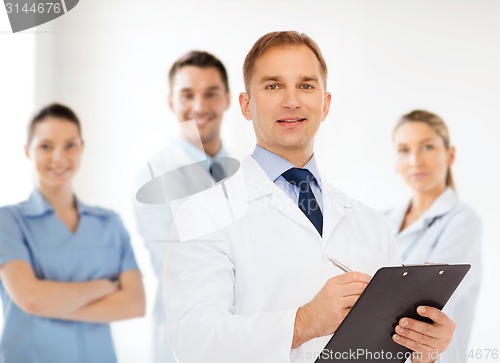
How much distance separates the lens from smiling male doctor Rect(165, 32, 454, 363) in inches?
39.1

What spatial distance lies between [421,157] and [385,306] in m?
1.04

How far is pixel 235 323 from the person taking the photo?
1.00m

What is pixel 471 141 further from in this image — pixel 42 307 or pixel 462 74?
pixel 42 307

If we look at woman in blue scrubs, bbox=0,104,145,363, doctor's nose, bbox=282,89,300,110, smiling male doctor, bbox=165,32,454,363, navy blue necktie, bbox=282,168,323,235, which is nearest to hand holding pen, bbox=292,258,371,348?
smiling male doctor, bbox=165,32,454,363

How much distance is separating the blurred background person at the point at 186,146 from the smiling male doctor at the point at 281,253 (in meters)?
0.38

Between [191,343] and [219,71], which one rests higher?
[219,71]

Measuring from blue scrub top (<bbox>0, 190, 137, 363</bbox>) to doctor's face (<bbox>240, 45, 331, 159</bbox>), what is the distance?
644 millimetres

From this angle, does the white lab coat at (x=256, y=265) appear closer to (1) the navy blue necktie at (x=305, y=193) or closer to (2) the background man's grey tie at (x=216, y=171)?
(1) the navy blue necktie at (x=305, y=193)

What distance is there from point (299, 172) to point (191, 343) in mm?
369

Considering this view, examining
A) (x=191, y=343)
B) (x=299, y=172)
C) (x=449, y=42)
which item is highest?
(x=449, y=42)

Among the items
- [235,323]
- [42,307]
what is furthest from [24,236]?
[235,323]

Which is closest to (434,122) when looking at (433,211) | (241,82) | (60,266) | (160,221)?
(433,211)

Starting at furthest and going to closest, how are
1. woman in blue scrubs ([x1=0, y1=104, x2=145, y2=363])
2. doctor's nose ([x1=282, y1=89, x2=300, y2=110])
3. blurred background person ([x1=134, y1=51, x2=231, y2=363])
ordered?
blurred background person ([x1=134, y1=51, x2=231, y2=363]) → woman in blue scrubs ([x1=0, y1=104, x2=145, y2=363]) → doctor's nose ([x1=282, y1=89, x2=300, y2=110])

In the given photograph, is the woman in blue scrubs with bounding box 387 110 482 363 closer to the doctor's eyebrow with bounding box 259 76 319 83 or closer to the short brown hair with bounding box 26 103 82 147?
the doctor's eyebrow with bounding box 259 76 319 83
